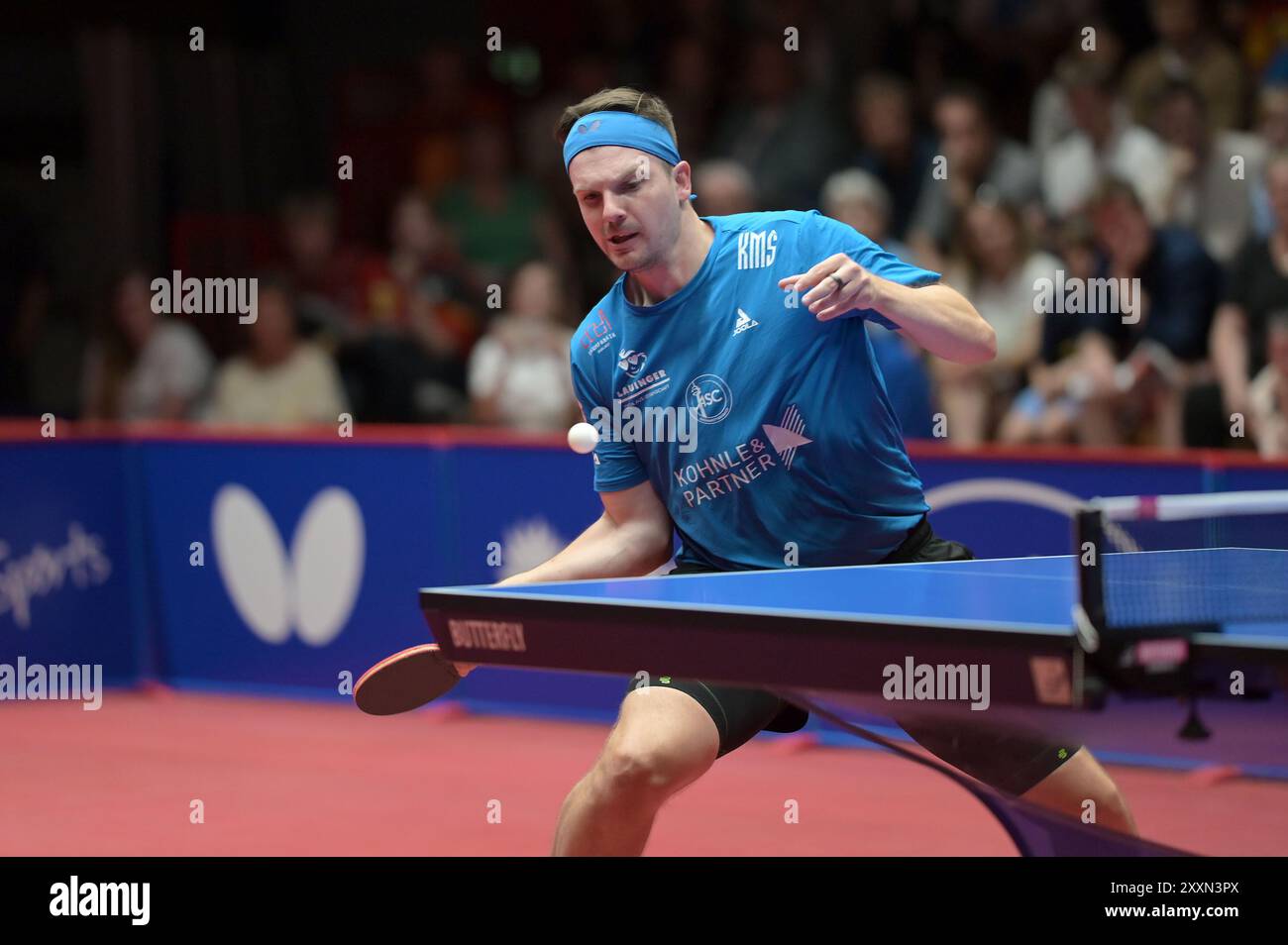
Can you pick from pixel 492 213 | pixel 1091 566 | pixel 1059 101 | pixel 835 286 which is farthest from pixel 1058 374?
pixel 1091 566

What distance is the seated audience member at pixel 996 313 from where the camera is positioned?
8336 mm

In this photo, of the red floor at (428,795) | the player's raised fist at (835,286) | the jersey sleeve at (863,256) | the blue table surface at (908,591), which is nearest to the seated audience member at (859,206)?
the red floor at (428,795)

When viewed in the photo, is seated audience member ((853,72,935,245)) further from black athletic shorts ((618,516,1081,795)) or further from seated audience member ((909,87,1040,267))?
black athletic shorts ((618,516,1081,795))

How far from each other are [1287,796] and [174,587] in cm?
504

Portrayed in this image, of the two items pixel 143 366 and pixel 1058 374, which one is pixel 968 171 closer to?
pixel 1058 374

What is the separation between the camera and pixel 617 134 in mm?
3885

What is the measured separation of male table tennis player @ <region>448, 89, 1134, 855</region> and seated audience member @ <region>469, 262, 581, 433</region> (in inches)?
199

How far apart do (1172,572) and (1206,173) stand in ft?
18.5

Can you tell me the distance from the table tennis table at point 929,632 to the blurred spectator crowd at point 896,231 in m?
3.72

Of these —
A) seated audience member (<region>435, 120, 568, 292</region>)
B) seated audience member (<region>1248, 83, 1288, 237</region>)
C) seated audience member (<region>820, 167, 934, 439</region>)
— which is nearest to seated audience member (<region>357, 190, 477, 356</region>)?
seated audience member (<region>435, 120, 568, 292</region>)

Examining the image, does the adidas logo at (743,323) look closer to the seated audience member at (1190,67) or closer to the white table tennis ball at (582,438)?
the white table tennis ball at (582,438)

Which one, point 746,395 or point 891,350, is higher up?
point 891,350

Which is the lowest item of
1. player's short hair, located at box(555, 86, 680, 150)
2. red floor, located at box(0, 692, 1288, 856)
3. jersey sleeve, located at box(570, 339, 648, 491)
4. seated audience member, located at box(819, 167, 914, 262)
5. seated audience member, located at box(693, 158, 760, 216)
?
red floor, located at box(0, 692, 1288, 856)

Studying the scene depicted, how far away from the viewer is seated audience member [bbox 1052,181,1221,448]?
25.4 feet
